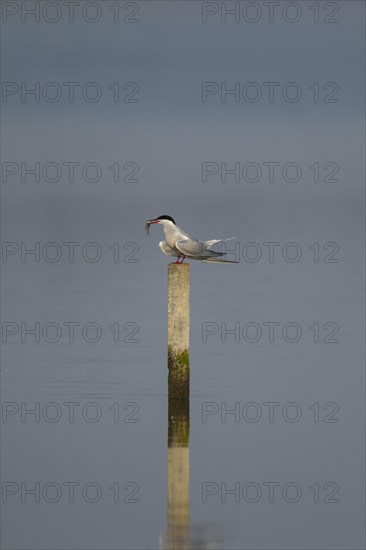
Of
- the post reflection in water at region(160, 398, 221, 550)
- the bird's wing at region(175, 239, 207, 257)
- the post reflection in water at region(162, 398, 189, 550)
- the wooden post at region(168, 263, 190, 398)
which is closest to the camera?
the post reflection in water at region(160, 398, 221, 550)

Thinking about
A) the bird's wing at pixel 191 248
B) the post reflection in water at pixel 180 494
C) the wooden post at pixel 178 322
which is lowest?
the post reflection in water at pixel 180 494

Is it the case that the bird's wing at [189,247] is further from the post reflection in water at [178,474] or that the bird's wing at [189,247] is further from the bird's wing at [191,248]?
the post reflection in water at [178,474]

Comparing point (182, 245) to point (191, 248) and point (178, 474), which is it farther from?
point (178, 474)

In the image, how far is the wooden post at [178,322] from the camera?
38.0ft

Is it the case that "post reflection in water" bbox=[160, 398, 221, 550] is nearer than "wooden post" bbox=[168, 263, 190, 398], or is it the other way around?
"post reflection in water" bbox=[160, 398, 221, 550]

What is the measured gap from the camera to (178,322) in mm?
11586

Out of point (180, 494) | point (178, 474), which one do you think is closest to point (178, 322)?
point (178, 474)

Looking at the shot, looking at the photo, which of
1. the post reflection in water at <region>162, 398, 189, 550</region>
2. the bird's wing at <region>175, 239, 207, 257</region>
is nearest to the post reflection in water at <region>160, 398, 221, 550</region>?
the post reflection in water at <region>162, 398, 189, 550</region>

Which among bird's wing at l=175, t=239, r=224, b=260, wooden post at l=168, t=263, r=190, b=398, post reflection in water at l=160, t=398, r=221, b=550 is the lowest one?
post reflection in water at l=160, t=398, r=221, b=550

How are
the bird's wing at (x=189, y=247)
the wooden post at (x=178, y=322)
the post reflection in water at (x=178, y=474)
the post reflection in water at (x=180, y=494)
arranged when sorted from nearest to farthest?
the post reflection in water at (x=180, y=494), the post reflection in water at (x=178, y=474), the wooden post at (x=178, y=322), the bird's wing at (x=189, y=247)

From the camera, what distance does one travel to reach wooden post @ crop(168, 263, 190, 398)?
1157 centimetres

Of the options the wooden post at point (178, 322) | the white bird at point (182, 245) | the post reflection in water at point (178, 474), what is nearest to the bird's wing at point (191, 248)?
the white bird at point (182, 245)

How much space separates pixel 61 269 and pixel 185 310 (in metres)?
12.4

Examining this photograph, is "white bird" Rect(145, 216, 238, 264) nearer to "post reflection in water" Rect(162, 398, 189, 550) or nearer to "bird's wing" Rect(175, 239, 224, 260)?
"bird's wing" Rect(175, 239, 224, 260)
